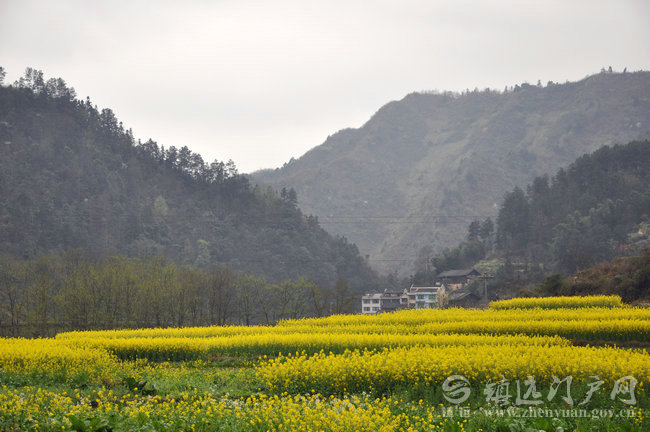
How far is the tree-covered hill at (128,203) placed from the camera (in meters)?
92.6

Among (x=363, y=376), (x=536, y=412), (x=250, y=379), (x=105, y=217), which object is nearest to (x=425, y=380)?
(x=363, y=376)

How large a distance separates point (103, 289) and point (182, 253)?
4768 centimetres

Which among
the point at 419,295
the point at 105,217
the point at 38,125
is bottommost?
the point at 419,295

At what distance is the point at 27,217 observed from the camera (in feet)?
289

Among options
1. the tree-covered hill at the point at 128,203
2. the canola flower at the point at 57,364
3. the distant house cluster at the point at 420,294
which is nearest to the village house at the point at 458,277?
the distant house cluster at the point at 420,294

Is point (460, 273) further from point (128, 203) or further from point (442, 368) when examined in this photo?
point (442, 368)

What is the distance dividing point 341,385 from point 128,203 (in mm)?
101574

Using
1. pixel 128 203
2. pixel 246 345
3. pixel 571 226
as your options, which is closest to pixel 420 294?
pixel 571 226

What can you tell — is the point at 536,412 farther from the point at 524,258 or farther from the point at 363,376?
the point at 524,258

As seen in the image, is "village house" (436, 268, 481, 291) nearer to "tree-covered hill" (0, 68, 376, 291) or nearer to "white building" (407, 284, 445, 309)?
"white building" (407, 284, 445, 309)

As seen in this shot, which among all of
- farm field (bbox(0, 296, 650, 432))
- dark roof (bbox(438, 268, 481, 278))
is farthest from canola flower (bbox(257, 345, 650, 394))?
dark roof (bbox(438, 268, 481, 278))

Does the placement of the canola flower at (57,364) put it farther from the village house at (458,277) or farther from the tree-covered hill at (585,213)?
the village house at (458,277)

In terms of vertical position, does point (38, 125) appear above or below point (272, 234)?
above

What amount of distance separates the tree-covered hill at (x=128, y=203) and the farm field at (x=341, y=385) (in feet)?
219
